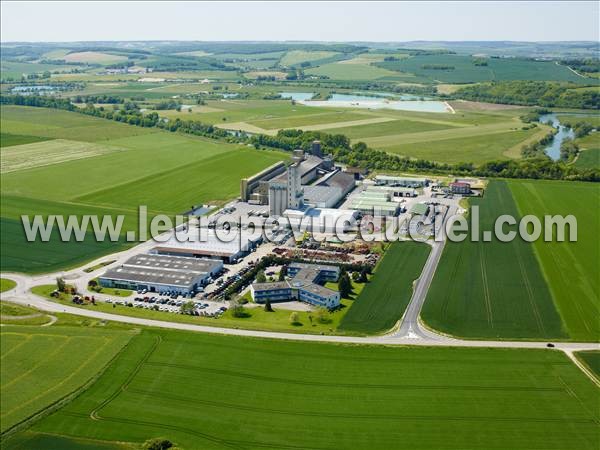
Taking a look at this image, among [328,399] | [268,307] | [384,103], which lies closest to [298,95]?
[384,103]

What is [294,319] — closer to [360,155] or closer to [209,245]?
[209,245]

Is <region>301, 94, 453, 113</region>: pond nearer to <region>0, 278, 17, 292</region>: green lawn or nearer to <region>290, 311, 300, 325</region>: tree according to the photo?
<region>290, 311, 300, 325</region>: tree

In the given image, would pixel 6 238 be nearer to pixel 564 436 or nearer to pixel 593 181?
pixel 564 436

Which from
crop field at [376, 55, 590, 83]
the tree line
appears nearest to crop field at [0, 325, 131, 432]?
the tree line

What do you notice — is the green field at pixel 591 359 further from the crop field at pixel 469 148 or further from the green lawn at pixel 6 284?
the crop field at pixel 469 148

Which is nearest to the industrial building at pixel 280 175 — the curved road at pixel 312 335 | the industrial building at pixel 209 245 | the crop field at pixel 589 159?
the industrial building at pixel 209 245
